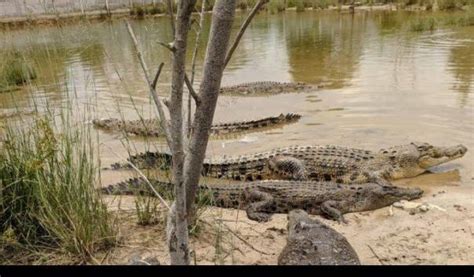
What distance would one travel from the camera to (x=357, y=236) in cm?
347

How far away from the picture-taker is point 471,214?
3.67m

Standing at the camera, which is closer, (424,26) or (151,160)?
(151,160)

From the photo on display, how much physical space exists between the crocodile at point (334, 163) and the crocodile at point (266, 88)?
169 inches

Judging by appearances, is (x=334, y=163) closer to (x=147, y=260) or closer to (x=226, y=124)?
(x=226, y=124)

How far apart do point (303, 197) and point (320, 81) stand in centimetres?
629

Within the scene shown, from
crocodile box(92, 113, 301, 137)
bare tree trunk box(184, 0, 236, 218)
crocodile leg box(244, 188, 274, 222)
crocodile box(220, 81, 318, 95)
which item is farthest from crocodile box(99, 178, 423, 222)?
crocodile box(220, 81, 318, 95)

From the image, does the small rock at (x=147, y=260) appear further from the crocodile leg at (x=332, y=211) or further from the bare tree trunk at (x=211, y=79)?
the crocodile leg at (x=332, y=211)

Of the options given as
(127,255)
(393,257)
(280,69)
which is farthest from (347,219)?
(280,69)

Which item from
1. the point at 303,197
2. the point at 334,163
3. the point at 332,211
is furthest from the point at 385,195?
the point at 334,163

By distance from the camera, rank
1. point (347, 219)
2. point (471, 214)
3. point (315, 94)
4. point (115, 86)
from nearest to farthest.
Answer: point (471, 214) < point (347, 219) < point (315, 94) < point (115, 86)

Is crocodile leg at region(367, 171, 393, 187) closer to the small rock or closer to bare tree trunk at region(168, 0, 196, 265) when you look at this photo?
the small rock

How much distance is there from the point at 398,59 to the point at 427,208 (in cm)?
828
